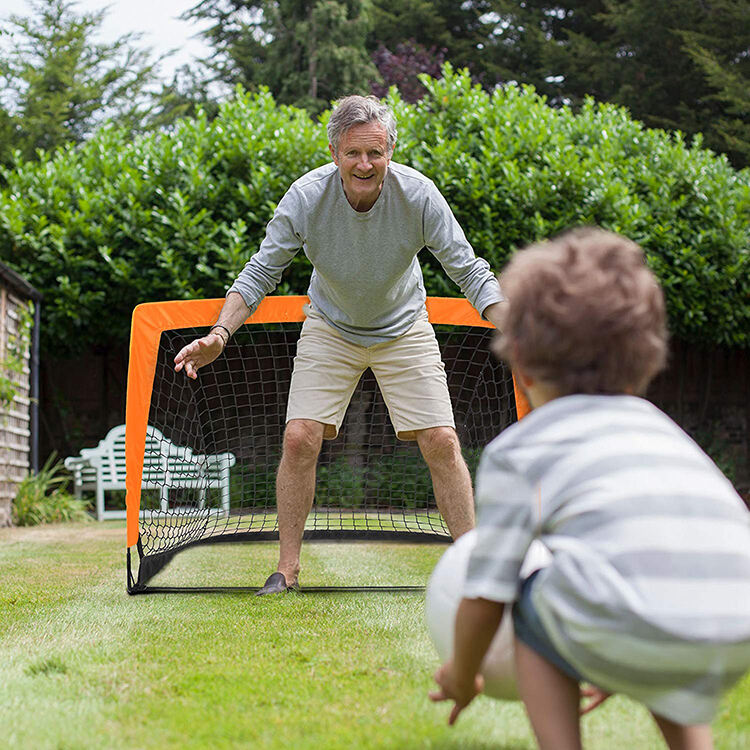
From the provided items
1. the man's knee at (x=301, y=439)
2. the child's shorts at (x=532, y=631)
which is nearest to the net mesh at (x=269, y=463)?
the man's knee at (x=301, y=439)

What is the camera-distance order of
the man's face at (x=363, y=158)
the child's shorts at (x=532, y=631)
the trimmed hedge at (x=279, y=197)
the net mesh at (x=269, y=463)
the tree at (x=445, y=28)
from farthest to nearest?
the tree at (x=445, y=28)
the trimmed hedge at (x=279, y=197)
the net mesh at (x=269, y=463)
the man's face at (x=363, y=158)
the child's shorts at (x=532, y=631)

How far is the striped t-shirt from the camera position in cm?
131

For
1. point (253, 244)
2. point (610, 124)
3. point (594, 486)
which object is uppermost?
point (610, 124)

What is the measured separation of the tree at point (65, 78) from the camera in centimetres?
1716

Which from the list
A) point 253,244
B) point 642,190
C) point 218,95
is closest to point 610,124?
point 642,190

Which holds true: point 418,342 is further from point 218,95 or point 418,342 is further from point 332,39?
point 218,95

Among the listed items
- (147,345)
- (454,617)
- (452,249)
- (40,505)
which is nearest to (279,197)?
(40,505)

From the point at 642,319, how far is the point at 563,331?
123 millimetres

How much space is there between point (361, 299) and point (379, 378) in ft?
1.14

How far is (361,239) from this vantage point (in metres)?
3.75

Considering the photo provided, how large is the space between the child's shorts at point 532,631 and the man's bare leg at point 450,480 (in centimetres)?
228

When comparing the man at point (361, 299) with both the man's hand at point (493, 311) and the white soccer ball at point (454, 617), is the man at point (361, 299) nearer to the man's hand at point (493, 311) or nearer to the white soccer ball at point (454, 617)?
the man's hand at point (493, 311)

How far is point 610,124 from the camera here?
29.5 feet

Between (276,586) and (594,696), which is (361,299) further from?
(594,696)
